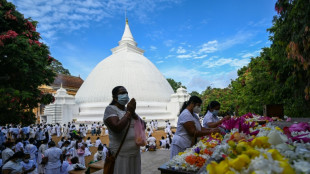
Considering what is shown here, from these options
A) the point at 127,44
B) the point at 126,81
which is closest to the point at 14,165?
the point at 126,81

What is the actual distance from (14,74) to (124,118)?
7.14 meters

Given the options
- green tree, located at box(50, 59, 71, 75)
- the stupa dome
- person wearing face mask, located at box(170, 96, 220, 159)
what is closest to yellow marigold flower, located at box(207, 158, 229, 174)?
person wearing face mask, located at box(170, 96, 220, 159)

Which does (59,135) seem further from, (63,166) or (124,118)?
(124,118)

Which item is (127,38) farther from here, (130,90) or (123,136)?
(123,136)

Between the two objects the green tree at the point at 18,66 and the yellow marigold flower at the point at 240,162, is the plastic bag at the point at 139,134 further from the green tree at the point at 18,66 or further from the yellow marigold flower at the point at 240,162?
the green tree at the point at 18,66

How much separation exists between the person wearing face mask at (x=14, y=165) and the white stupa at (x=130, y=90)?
682 inches

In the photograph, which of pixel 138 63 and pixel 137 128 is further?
pixel 138 63

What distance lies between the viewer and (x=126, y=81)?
24.6 meters

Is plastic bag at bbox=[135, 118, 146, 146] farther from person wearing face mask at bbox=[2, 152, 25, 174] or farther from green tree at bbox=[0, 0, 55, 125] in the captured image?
green tree at bbox=[0, 0, 55, 125]

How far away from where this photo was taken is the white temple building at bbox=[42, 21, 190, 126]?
907 inches

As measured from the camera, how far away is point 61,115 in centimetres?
2300

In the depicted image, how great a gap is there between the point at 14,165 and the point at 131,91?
1928 cm

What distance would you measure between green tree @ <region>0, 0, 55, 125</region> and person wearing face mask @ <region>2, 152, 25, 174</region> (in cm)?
192

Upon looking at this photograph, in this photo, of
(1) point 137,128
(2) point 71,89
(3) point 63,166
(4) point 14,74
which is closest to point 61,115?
(2) point 71,89
